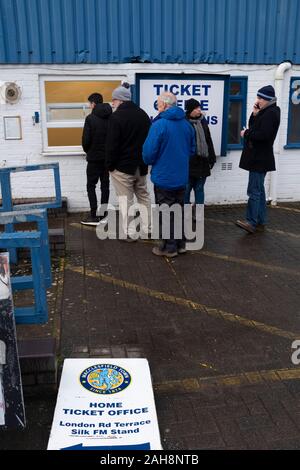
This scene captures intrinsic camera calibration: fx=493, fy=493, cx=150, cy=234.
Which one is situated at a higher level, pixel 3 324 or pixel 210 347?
pixel 3 324

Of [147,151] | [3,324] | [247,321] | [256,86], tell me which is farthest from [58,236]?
[256,86]

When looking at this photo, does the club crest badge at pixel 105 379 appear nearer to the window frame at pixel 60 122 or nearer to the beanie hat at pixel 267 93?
the beanie hat at pixel 267 93

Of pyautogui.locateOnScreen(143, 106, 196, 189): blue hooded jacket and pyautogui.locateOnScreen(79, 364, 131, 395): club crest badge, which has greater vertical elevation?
pyautogui.locateOnScreen(143, 106, 196, 189): blue hooded jacket

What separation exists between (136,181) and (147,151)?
39.5 inches

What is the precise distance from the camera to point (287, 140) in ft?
28.0

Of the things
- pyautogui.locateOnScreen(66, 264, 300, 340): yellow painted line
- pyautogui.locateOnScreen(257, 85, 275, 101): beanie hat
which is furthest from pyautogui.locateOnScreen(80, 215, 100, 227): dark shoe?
pyautogui.locateOnScreen(257, 85, 275, 101): beanie hat

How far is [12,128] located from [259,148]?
3760mm

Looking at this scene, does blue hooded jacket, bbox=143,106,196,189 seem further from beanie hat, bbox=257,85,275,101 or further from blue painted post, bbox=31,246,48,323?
blue painted post, bbox=31,246,48,323

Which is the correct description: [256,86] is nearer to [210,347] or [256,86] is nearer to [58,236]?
[58,236]

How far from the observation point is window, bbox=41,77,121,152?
7.70m

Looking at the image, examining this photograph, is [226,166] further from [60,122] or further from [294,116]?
[60,122]

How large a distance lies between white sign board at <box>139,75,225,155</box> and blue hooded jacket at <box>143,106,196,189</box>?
2.32 metres

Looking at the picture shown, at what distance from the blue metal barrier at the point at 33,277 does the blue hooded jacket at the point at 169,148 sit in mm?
2485

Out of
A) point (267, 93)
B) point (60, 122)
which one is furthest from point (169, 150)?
point (60, 122)
